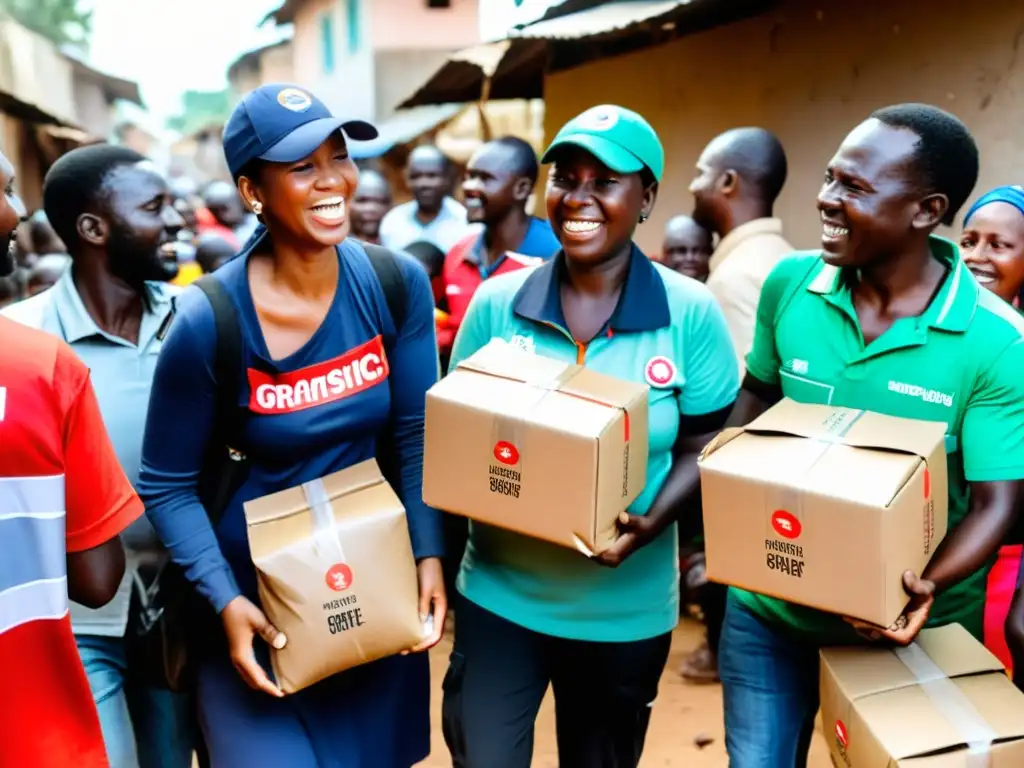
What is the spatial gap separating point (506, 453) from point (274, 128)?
81cm

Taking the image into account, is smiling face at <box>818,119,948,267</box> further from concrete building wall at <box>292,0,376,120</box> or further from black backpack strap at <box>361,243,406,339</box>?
concrete building wall at <box>292,0,376,120</box>

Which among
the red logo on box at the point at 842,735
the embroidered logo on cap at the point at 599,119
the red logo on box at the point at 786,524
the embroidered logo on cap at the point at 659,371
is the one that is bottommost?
the red logo on box at the point at 842,735

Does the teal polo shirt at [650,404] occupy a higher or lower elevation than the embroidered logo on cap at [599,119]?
lower

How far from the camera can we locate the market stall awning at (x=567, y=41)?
575 cm

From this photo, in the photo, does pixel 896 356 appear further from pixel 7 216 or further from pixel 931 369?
pixel 7 216

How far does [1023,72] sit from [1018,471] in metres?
2.86

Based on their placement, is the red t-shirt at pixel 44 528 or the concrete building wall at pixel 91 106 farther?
the concrete building wall at pixel 91 106

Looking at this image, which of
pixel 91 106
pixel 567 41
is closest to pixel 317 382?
pixel 567 41

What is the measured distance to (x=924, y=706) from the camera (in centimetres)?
183

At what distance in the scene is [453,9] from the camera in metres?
17.8

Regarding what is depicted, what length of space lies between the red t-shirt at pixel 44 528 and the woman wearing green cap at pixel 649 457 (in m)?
0.90

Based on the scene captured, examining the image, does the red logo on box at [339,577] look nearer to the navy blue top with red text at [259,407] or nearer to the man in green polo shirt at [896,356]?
the navy blue top with red text at [259,407]

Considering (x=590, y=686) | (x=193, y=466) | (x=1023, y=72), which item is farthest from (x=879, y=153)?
(x=1023, y=72)

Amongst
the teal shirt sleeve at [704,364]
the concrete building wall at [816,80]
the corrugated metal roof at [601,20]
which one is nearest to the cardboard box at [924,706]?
the teal shirt sleeve at [704,364]
